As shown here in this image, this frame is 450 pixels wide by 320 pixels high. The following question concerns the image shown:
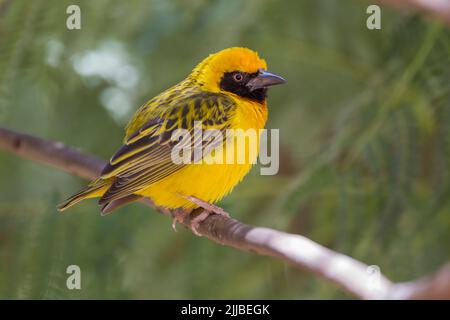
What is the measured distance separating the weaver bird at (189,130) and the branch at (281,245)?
0.55ft

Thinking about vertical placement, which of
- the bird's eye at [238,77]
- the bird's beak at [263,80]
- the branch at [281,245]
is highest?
the bird's eye at [238,77]

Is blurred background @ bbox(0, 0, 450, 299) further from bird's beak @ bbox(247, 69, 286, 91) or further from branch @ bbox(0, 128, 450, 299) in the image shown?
bird's beak @ bbox(247, 69, 286, 91)

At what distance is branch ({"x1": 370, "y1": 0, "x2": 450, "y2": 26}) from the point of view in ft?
6.78

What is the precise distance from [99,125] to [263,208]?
1510mm

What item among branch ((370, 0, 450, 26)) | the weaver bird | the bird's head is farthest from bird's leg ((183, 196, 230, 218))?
branch ((370, 0, 450, 26))

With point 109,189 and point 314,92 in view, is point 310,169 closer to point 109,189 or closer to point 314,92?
point 109,189

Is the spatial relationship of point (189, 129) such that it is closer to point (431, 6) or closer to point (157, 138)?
point (157, 138)

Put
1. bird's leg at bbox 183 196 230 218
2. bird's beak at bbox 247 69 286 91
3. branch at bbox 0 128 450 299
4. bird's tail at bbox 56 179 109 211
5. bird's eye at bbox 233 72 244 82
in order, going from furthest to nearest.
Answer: bird's eye at bbox 233 72 244 82
bird's beak at bbox 247 69 286 91
bird's leg at bbox 183 196 230 218
bird's tail at bbox 56 179 109 211
branch at bbox 0 128 450 299

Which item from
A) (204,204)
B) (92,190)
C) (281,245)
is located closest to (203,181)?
(204,204)

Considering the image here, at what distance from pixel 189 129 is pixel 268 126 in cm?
220

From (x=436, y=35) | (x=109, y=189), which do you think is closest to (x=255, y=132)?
(x=109, y=189)

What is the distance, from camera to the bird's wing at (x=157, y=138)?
3719mm

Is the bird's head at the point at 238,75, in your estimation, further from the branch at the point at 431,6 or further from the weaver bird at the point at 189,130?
the branch at the point at 431,6

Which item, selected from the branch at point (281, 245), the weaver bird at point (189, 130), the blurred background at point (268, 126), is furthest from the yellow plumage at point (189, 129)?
the blurred background at point (268, 126)
